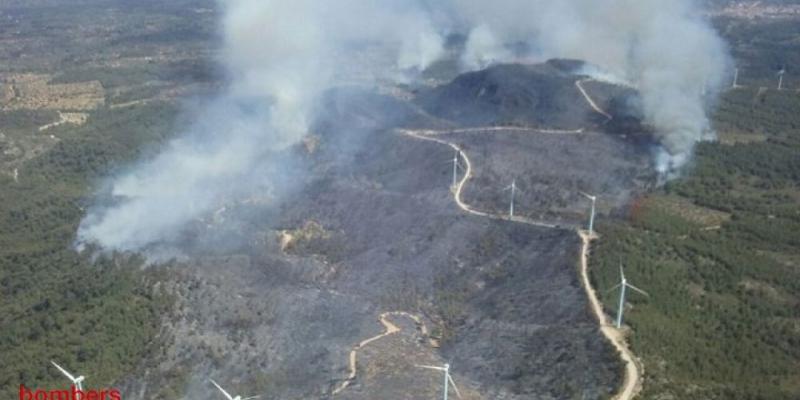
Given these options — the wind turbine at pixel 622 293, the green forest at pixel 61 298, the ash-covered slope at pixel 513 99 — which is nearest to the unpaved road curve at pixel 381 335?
the green forest at pixel 61 298

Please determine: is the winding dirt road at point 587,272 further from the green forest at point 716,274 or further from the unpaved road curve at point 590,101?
the green forest at point 716,274

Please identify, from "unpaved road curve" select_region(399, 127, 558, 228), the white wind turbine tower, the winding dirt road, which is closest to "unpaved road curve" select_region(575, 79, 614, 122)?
the winding dirt road

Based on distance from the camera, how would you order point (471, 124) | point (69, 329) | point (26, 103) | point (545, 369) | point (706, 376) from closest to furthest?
1. point (706, 376)
2. point (545, 369)
3. point (69, 329)
4. point (471, 124)
5. point (26, 103)

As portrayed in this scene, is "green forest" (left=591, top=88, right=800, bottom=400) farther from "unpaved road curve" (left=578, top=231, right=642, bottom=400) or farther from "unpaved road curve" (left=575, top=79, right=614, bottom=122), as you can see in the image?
"unpaved road curve" (left=575, top=79, right=614, bottom=122)

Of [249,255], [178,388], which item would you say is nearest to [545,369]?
[178,388]

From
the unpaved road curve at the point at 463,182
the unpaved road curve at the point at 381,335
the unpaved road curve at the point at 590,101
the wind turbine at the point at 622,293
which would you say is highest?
the wind turbine at the point at 622,293

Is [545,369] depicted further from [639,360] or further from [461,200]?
[461,200]
